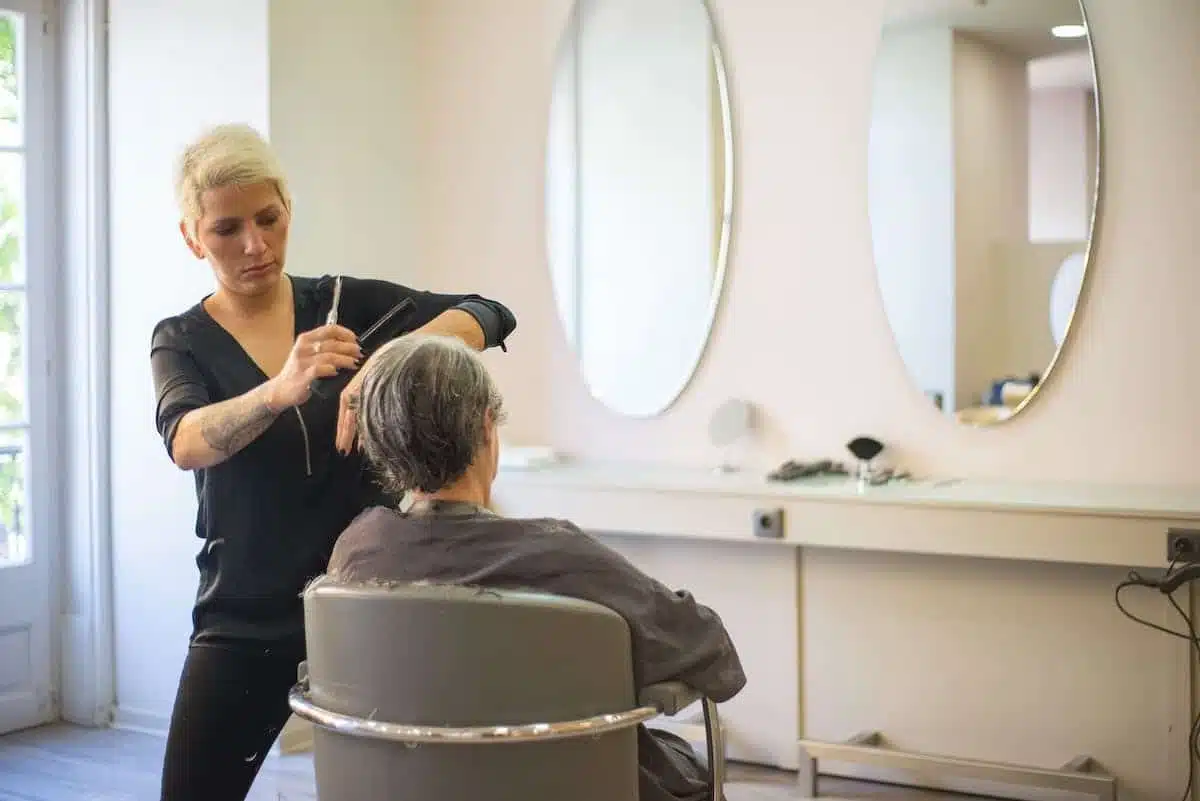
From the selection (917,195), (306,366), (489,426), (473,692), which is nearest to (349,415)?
(306,366)

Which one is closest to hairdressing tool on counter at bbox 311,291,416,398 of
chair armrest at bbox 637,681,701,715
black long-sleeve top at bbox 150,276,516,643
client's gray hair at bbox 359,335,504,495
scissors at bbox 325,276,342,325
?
scissors at bbox 325,276,342,325

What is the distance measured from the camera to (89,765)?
357 cm

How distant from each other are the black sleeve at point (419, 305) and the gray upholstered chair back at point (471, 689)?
56cm

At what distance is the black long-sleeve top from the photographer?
5.91 ft

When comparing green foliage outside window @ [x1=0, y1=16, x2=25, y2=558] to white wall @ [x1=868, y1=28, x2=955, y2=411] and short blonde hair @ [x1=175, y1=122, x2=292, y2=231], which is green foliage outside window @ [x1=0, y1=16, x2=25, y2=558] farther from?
white wall @ [x1=868, y1=28, x2=955, y2=411]

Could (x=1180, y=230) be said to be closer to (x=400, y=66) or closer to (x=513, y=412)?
(x=513, y=412)

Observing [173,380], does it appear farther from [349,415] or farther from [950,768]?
[950,768]

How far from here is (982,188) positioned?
3326 millimetres

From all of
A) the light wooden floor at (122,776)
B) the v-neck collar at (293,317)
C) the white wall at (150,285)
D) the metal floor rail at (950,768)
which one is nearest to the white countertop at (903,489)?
the metal floor rail at (950,768)

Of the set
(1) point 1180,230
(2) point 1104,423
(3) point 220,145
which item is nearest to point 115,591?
(3) point 220,145

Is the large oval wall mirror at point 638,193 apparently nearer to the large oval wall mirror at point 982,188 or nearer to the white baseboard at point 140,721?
the large oval wall mirror at point 982,188

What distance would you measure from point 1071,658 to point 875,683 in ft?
1.53

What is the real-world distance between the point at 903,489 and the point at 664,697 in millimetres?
1696

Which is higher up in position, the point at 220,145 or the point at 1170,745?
the point at 220,145
